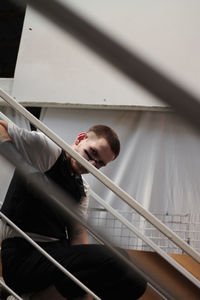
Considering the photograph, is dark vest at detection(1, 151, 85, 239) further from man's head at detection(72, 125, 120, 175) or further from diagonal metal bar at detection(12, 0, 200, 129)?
diagonal metal bar at detection(12, 0, 200, 129)

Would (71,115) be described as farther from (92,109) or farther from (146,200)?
(146,200)

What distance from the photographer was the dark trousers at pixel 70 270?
623 mm

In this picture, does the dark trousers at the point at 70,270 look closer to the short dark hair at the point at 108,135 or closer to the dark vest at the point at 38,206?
the dark vest at the point at 38,206

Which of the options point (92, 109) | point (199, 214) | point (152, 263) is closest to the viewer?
point (152, 263)

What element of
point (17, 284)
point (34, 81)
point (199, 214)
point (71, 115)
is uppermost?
point (34, 81)

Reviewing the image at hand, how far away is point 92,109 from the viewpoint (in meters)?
1.83

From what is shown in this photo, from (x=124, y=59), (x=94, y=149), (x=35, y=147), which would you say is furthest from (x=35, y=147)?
(x=124, y=59)

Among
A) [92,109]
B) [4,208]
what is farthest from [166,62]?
[4,208]

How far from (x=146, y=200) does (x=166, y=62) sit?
531 mm

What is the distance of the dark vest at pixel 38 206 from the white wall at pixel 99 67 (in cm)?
100

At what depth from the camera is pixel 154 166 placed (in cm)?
168

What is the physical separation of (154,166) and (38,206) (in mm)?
1075

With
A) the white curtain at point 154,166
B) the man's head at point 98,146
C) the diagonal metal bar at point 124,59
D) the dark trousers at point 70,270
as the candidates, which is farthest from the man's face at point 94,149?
the white curtain at point 154,166

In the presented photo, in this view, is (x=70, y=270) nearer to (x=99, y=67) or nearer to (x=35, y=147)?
(x=35, y=147)
